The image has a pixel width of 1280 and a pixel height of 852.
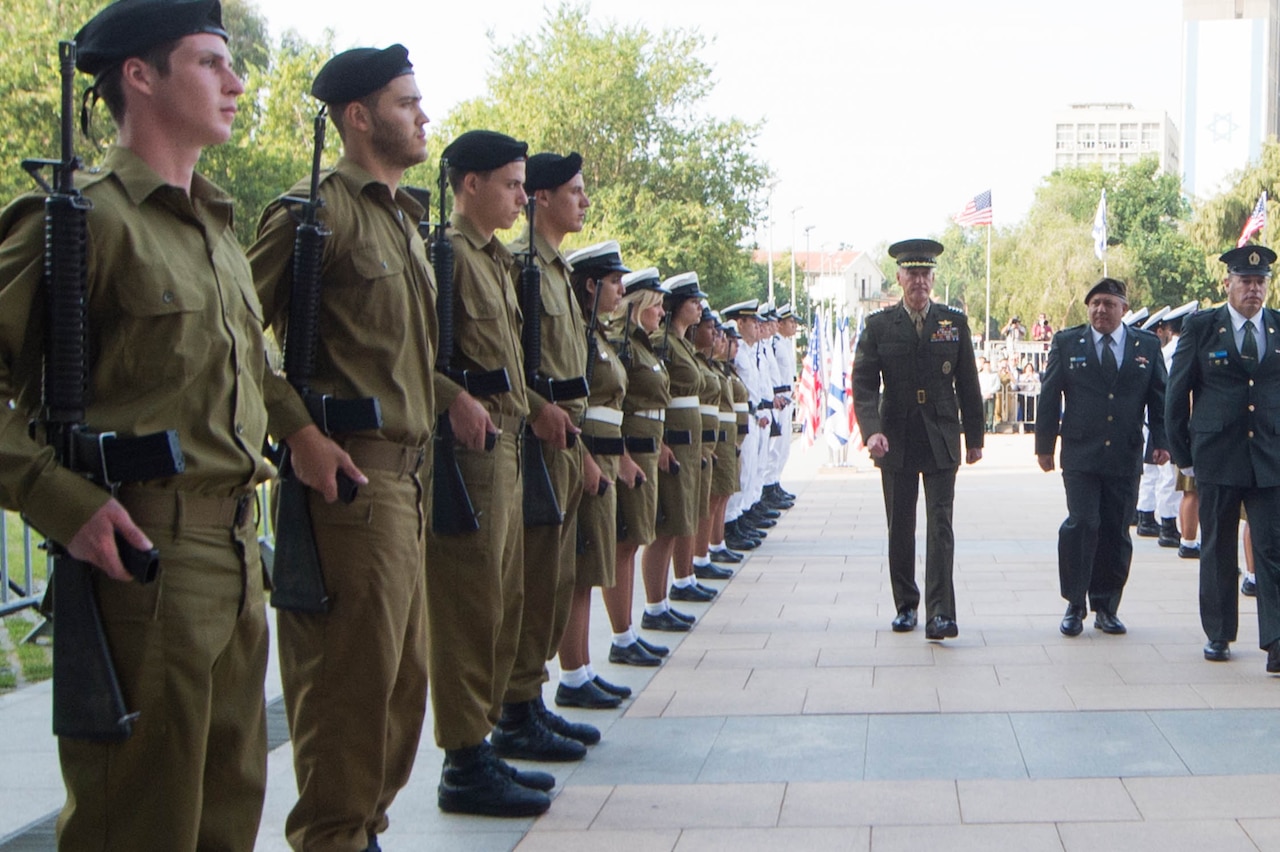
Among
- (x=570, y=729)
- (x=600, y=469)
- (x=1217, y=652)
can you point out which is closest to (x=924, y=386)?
(x=1217, y=652)

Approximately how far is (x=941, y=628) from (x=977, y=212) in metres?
37.0

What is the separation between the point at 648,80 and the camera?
5556 cm

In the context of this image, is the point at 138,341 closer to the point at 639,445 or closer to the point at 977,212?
the point at 639,445

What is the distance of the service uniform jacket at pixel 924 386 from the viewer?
344 inches

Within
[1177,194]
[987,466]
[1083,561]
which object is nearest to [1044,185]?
[1177,194]

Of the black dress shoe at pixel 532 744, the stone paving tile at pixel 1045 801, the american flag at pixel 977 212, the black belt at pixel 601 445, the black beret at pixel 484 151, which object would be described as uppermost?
the american flag at pixel 977 212

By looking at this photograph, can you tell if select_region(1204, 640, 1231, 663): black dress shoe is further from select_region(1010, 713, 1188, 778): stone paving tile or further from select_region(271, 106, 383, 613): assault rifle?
select_region(271, 106, 383, 613): assault rifle

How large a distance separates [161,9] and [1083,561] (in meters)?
6.65

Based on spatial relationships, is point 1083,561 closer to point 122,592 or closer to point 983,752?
point 983,752

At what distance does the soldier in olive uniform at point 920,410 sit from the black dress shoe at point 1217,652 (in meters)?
1.34

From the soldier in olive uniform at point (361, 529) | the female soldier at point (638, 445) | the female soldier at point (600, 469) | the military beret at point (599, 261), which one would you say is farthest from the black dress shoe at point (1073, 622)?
the soldier in olive uniform at point (361, 529)

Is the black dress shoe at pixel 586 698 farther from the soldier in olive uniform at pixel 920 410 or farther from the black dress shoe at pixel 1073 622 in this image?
the black dress shoe at pixel 1073 622

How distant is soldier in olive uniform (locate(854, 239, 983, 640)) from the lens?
8.68 meters

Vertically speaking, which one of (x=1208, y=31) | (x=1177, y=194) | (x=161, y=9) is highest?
(x=1208, y=31)
